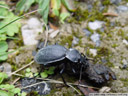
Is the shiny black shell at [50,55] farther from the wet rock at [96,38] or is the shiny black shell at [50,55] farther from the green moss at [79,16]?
the green moss at [79,16]

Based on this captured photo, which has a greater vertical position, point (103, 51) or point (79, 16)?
point (79, 16)

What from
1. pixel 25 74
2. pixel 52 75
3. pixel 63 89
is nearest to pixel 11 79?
pixel 25 74

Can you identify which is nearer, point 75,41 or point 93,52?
point 93,52

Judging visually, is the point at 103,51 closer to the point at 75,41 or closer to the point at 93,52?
the point at 93,52

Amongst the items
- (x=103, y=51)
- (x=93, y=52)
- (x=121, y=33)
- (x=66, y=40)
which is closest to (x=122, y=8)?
(x=121, y=33)

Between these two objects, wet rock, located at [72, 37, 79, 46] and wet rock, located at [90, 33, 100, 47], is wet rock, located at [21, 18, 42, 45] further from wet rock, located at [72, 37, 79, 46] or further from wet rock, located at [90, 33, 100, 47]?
wet rock, located at [90, 33, 100, 47]

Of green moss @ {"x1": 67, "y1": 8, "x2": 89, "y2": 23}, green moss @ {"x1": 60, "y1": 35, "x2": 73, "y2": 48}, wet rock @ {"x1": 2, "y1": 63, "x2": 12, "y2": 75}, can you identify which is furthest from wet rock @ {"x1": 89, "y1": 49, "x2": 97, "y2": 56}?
wet rock @ {"x1": 2, "y1": 63, "x2": 12, "y2": 75}

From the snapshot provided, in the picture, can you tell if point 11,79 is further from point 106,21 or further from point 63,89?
point 106,21
